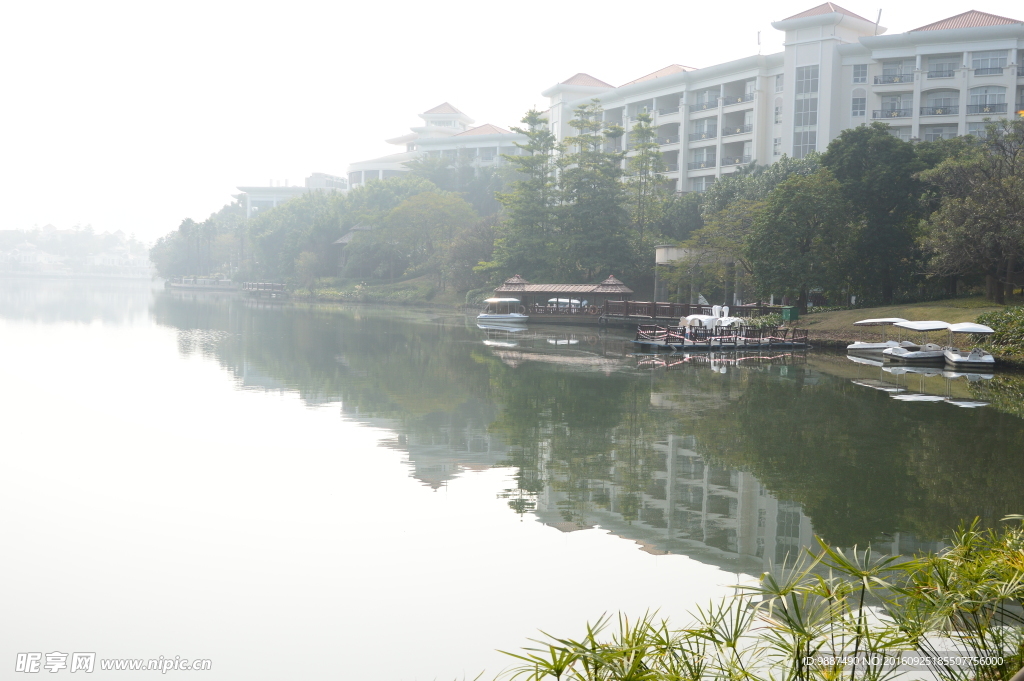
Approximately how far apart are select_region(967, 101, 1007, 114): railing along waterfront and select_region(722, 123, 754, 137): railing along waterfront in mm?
14834

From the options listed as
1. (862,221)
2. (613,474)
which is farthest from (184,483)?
Answer: (862,221)

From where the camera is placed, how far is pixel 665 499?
440 inches

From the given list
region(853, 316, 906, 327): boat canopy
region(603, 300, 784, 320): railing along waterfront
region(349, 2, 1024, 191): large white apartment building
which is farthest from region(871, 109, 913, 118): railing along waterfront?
region(853, 316, 906, 327): boat canopy

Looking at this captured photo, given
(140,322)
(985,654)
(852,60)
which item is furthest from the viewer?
(852,60)

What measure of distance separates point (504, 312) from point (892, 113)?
98.9 ft

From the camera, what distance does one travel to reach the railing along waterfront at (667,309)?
140 feet

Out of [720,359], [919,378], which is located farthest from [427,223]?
[919,378]

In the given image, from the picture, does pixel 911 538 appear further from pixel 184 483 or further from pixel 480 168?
pixel 480 168

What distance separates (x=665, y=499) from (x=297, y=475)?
546 cm

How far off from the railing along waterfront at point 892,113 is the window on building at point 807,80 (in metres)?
4.36

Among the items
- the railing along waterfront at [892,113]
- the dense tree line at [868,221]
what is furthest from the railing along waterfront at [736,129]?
the dense tree line at [868,221]

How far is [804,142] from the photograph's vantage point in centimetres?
5709

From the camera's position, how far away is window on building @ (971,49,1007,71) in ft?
171

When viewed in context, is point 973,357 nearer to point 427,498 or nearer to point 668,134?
point 427,498
